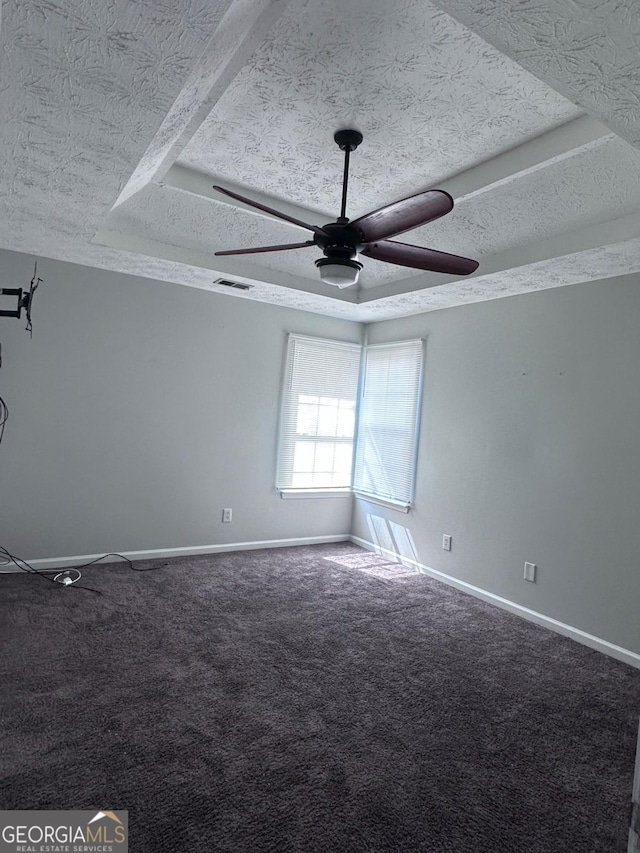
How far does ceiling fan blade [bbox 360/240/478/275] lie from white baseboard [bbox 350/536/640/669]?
240 centimetres

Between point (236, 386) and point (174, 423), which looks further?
point (236, 386)

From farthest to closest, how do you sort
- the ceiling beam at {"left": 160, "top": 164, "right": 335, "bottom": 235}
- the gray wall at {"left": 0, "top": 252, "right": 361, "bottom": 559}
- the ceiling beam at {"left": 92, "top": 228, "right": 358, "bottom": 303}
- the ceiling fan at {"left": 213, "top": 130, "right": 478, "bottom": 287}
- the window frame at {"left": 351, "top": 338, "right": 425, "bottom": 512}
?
1. the window frame at {"left": 351, "top": 338, "right": 425, "bottom": 512}
2. the gray wall at {"left": 0, "top": 252, "right": 361, "bottom": 559}
3. the ceiling beam at {"left": 92, "top": 228, "right": 358, "bottom": 303}
4. the ceiling beam at {"left": 160, "top": 164, "right": 335, "bottom": 235}
5. the ceiling fan at {"left": 213, "top": 130, "right": 478, "bottom": 287}

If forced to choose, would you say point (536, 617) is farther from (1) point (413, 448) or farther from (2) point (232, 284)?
(2) point (232, 284)

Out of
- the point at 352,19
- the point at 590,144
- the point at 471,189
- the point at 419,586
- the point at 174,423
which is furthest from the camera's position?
the point at 174,423

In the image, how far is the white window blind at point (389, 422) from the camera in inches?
189

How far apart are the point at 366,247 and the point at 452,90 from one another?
691mm

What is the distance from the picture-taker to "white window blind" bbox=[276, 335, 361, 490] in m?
5.04

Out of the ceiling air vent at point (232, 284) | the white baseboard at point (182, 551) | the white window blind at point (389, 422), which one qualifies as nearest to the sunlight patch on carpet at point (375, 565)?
the white baseboard at point (182, 551)

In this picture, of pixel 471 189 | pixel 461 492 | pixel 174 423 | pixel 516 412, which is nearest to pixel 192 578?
pixel 174 423

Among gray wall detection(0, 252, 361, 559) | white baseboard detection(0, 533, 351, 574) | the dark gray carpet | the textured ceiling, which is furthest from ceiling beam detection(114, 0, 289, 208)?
white baseboard detection(0, 533, 351, 574)

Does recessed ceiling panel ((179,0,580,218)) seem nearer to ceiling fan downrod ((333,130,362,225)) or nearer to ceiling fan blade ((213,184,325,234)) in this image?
ceiling fan downrod ((333,130,362,225))

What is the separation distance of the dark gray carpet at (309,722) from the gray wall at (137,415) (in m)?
0.65

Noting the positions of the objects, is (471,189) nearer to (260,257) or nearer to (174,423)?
(260,257)

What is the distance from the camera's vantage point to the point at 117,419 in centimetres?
421
